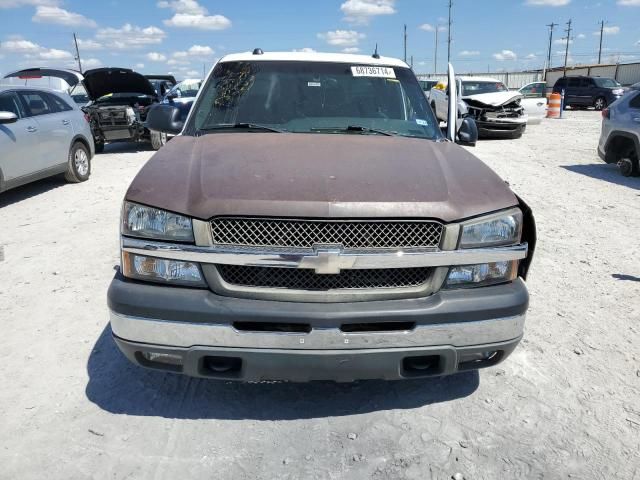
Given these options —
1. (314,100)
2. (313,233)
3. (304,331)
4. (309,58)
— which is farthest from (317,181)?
(309,58)

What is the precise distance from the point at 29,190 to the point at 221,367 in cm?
790

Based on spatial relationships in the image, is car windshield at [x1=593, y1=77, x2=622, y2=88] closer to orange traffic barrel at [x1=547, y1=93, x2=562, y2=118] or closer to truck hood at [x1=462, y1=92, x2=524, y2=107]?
orange traffic barrel at [x1=547, y1=93, x2=562, y2=118]

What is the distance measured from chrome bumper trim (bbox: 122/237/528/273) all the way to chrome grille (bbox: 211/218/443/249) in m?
0.05

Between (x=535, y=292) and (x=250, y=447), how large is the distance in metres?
2.89

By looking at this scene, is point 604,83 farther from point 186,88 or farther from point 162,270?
point 162,270

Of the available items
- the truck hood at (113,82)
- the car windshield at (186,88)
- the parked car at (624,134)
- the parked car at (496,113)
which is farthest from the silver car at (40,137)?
the parked car at (496,113)

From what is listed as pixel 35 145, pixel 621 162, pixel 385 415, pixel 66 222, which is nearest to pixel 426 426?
pixel 385 415

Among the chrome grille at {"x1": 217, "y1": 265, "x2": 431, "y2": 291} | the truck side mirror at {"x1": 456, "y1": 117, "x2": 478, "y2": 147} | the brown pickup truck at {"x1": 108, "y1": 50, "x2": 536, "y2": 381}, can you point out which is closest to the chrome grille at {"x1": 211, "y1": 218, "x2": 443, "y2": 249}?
the brown pickup truck at {"x1": 108, "y1": 50, "x2": 536, "y2": 381}

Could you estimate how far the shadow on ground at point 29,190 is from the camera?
8109 mm

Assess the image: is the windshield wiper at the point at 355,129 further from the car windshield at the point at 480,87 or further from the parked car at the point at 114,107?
the car windshield at the point at 480,87

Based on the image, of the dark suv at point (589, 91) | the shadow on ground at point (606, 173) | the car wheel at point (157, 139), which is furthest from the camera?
the dark suv at point (589, 91)

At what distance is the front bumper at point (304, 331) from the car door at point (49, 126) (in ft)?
22.5

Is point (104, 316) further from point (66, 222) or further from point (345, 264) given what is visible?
point (66, 222)

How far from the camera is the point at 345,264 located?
233 cm
